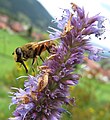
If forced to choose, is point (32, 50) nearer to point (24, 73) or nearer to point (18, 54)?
point (18, 54)

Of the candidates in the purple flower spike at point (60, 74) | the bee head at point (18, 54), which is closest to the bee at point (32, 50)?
the bee head at point (18, 54)

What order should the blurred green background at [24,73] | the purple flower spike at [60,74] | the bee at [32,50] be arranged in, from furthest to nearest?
1. the blurred green background at [24,73]
2. the bee at [32,50]
3. the purple flower spike at [60,74]

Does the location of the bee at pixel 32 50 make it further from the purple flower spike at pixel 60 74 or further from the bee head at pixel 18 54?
the purple flower spike at pixel 60 74

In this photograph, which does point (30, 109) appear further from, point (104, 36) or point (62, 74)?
point (104, 36)

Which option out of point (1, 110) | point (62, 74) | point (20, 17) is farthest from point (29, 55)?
point (20, 17)

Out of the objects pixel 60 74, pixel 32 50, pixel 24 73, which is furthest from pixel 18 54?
pixel 24 73
